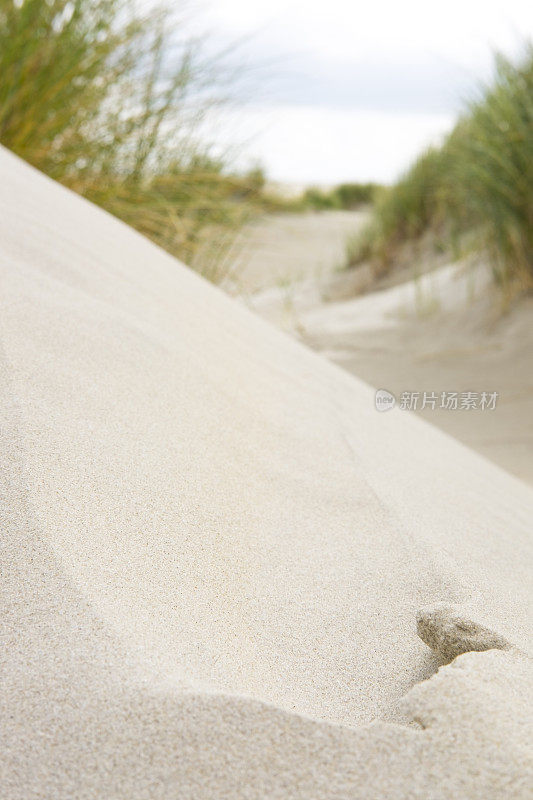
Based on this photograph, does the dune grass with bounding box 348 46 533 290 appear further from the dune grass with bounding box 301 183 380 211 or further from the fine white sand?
the dune grass with bounding box 301 183 380 211

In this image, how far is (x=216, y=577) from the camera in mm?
789

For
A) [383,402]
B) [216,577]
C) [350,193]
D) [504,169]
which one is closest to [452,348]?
[504,169]

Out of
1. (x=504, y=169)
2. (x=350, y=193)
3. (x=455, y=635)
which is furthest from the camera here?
(x=350, y=193)

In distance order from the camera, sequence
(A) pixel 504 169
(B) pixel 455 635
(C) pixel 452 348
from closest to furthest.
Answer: (B) pixel 455 635 → (A) pixel 504 169 → (C) pixel 452 348

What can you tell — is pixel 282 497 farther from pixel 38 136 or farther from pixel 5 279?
pixel 38 136

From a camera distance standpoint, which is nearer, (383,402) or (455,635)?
(455,635)

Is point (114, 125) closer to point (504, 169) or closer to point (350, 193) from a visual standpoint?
point (504, 169)

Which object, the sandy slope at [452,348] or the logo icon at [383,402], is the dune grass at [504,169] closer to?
the sandy slope at [452,348]

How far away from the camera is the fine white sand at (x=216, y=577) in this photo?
55 cm

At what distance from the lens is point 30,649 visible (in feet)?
2.06

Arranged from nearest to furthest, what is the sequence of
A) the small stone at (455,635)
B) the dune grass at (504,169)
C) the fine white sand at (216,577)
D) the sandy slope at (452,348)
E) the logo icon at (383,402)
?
the fine white sand at (216,577)
the small stone at (455,635)
the logo icon at (383,402)
the sandy slope at (452,348)
the dune grass at (504,169)

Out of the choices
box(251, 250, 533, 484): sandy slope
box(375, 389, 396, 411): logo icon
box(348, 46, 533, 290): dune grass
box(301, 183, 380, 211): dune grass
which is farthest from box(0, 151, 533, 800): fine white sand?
box(301, 183, 380, 211): dune grass

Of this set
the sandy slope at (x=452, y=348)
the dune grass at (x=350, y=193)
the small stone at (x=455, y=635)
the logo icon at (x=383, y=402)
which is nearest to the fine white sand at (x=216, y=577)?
the small stone at (x=455, y=635)

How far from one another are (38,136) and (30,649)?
2262mm
